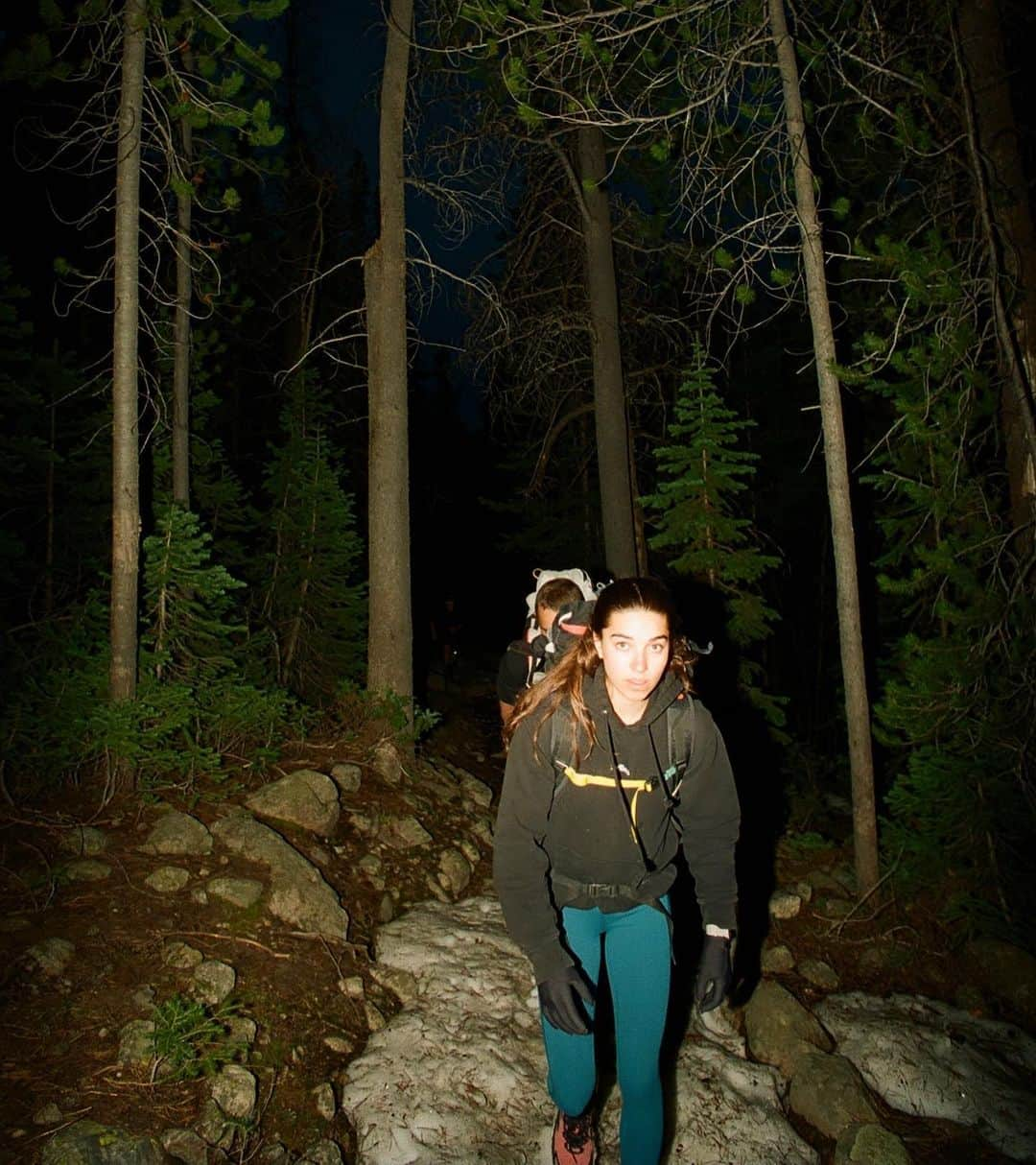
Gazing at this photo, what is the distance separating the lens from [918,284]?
5.96 m

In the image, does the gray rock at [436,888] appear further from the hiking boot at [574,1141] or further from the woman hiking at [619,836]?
the woman hiking at [619,836]

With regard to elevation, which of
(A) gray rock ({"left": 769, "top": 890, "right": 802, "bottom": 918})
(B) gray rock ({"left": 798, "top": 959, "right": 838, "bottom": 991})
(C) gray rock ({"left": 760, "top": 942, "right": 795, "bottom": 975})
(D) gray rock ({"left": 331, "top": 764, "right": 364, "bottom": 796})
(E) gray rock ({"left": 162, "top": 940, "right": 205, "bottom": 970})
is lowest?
(B) gray rock ({"left": 798, "top": 959, "right": 838, "bottom": 991})

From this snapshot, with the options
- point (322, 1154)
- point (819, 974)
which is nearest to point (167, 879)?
point (322, 1154)

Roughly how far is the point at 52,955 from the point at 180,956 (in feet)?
2.39

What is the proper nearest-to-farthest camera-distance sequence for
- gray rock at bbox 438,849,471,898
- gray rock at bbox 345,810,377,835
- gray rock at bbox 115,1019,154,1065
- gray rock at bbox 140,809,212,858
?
gray rock at bbox 115,1019,154,1065
gray rock at bbox 140,809,212,858
gray rock at bbox 438,849,471,898
gray rock at bbox 345,810,377,835

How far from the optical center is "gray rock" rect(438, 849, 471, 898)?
6.27 metres

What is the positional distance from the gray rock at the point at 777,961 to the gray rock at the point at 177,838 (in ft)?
15.2

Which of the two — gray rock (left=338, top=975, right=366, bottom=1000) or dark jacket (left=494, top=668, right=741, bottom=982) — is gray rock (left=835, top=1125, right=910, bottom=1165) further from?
gray rock (left=338, top=975, right=366, bottom=1000)

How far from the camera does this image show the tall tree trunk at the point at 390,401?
8.27 metres

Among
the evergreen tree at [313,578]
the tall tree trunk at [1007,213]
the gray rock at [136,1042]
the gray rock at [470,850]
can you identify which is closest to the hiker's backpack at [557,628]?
the gray rock at [470,850]

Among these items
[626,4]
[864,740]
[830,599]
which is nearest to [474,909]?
[864,740]

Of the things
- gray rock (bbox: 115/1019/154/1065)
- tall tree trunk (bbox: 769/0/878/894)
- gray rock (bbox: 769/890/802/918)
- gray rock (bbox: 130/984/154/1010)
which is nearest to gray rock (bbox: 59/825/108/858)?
gray rock (bbox: 130/984/154/1010)

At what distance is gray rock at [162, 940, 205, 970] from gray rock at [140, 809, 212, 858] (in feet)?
3.34

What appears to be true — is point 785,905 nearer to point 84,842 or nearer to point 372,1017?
point 372,1017
